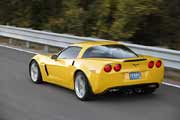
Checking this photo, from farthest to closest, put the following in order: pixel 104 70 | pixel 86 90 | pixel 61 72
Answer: pixel 61 72 < pixel 86 90 < pixel 104 70

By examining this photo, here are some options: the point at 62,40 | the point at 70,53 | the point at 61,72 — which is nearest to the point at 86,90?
the point at 61,72

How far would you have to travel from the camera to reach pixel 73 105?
9945 millimetres

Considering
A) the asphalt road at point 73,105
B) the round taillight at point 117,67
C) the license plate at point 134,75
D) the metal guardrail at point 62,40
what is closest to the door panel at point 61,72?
the asphalt road at point 73,105

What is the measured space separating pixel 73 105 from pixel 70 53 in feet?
5.55

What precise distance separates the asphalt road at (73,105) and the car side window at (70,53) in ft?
2.50

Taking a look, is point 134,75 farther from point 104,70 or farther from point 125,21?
point 125,21

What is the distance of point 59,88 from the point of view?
39.1 ft

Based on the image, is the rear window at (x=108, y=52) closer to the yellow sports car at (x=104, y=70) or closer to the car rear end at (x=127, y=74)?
the yellow sports car at (x=104, y=70)

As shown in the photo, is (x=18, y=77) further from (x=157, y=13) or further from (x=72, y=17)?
(x=72, y=17)

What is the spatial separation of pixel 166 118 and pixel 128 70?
1.61 m

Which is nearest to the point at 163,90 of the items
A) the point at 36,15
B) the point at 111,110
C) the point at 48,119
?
the point at 111,110

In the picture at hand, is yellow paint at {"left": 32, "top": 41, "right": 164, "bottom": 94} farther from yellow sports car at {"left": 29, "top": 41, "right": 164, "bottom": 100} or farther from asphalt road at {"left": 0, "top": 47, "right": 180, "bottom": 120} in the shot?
Result: asphalt road at {"left": 0, "top": 47, "right": 180, "bottom": 120}

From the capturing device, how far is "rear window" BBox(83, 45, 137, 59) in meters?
10.4

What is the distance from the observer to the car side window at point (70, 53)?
436 inches
